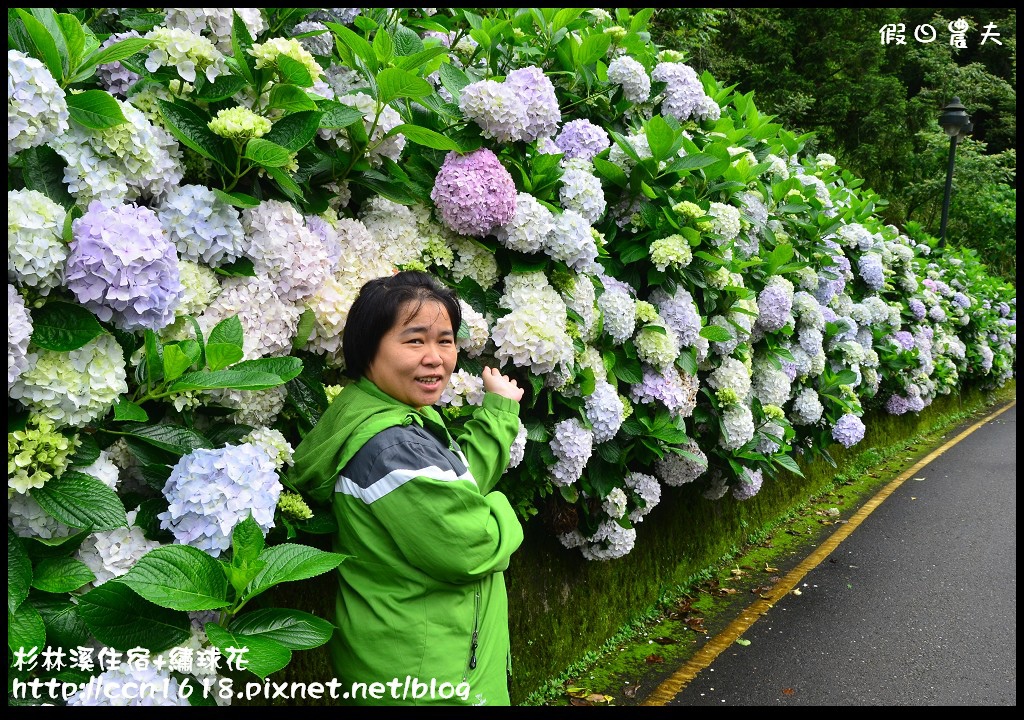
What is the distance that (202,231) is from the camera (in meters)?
1.84

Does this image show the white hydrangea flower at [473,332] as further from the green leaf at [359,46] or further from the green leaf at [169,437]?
the green leaf at [169,437]

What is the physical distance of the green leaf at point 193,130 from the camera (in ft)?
5.96

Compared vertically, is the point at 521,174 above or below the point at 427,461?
above

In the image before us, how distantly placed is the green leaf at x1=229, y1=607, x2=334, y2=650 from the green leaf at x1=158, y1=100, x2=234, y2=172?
103 cm

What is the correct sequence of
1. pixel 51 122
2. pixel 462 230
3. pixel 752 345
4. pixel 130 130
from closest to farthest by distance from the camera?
1. pixel 51 122
2. pixel 130 130
3. pixel 462 230
4. pixel 752 345

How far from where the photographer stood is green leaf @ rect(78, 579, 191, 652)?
1.48 m

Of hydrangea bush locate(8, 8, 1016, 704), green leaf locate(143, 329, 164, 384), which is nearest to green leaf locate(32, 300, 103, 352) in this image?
hydrangea bush locate(8, 8, 1016, 704)

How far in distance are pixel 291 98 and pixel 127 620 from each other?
4.03 feet

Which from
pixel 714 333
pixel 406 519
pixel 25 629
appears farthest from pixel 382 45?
pixel 714 333

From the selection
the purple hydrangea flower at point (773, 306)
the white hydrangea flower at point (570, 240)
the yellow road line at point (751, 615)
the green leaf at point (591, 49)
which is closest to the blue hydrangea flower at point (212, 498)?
the white hydrangea flower at point (570, 240)

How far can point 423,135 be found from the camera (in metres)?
2.34

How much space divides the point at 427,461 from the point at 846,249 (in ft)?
19.5

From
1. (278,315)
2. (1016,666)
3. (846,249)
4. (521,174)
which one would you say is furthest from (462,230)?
(846,249)

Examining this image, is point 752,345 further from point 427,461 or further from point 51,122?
point 51,122
